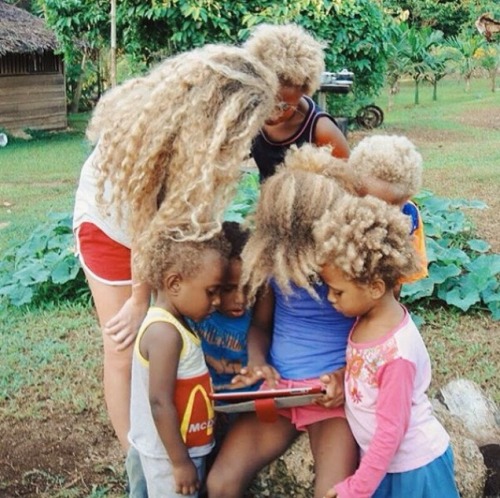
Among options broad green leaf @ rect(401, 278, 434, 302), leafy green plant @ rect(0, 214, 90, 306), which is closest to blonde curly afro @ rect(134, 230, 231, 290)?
broad green leaf @ rect(401, 278, 434, 302)

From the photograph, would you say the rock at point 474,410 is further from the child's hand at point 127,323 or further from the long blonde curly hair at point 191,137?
the long blonde curly hair at point 191,137

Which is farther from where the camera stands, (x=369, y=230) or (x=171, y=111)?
(x=171, y=111)

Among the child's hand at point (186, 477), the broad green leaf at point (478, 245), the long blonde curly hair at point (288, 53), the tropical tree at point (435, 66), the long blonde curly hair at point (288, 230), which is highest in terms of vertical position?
the long blonde curly hair at point (288, 53)

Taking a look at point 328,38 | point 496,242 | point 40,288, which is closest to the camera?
point 40,288

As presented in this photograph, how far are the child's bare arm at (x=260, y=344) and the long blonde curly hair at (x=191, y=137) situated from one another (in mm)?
299

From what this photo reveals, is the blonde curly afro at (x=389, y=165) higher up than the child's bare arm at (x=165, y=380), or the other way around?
the blonde curly afro at (x=389, y=165)

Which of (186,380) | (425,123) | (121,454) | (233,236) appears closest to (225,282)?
(233,236)

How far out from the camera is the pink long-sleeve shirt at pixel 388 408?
2324 millimetres

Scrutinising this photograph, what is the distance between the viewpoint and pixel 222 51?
256 cm

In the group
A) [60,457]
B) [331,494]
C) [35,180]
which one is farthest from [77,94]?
[331,494]

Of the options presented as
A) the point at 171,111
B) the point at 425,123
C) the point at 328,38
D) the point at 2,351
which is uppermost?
the point at 171,111

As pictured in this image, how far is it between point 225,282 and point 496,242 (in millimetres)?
5510

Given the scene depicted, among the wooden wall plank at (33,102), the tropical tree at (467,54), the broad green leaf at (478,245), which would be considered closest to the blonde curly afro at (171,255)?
the broad green leaf at (478,245)

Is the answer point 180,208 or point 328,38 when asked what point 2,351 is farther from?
point 328,38
